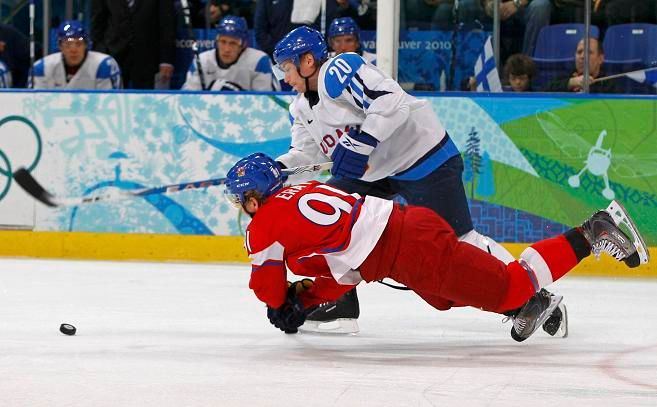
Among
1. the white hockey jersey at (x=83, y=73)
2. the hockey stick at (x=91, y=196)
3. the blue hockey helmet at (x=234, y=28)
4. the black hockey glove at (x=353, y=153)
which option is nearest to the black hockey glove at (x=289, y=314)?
the black hockey glove at (x=353, y=153)

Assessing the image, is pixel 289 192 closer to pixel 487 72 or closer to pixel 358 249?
pixel 358 249

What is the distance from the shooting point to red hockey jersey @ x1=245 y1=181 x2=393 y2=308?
350 cm

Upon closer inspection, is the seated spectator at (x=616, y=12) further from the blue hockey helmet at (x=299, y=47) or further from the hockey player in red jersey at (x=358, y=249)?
the hockey player in red jersey at (x=358, y=249)

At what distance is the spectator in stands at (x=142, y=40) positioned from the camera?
6934mm

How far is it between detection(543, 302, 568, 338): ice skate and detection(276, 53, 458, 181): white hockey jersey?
26.7 inches

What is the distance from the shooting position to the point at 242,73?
6.68m

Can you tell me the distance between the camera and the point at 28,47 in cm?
707

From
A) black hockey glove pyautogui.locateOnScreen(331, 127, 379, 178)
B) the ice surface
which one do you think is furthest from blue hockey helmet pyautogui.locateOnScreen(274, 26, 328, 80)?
the ice surface

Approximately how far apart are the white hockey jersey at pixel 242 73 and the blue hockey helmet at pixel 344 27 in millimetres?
437

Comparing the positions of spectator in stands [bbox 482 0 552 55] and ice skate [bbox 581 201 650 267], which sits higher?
spectator in stands [bbox 482 0 552 55]

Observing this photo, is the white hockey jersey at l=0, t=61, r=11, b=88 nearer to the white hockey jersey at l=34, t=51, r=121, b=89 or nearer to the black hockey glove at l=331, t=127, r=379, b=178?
the white hockey jersey at l=34, t=51, r=121, b=89

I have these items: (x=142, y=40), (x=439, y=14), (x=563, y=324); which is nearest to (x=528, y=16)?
(x=439, y=14)

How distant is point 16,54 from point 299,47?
3.48 m

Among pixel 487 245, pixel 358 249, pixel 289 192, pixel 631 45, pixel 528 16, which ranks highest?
pixel 528 16
